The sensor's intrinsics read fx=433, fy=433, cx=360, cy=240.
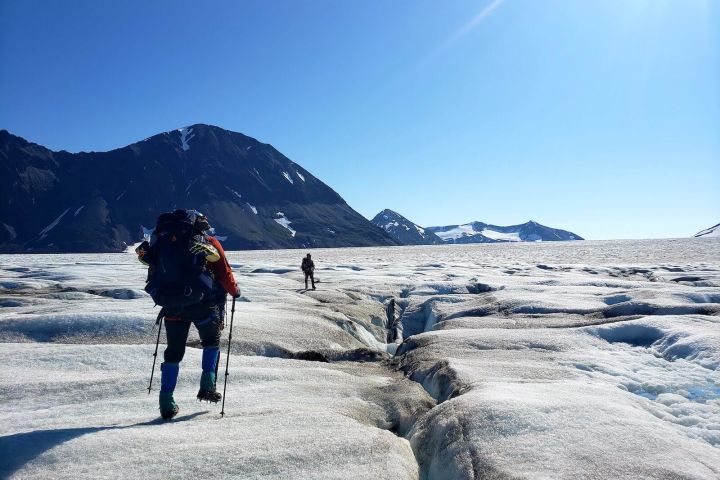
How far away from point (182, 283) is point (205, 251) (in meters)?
0.46

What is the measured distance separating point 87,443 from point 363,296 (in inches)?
688

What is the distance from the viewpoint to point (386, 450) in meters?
4.52

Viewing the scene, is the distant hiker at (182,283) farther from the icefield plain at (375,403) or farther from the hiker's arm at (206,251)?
the icefield plain at (375,403)

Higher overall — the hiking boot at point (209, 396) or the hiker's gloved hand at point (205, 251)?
the hiker's gloved hand at point (205, 251)

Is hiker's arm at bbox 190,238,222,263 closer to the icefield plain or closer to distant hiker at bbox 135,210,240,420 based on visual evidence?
distant hiker at bbox 135,210,240,420

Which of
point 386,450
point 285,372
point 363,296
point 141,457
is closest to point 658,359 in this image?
point 386,450

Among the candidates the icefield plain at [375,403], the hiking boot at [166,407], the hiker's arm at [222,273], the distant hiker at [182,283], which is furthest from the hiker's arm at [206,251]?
the icefield plain at [375,403]

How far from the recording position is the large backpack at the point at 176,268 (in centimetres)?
517

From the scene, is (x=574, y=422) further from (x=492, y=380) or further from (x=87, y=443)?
(x=87, y=443)

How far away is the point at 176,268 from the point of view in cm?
519

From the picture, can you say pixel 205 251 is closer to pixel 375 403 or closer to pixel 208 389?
pixel 208 389

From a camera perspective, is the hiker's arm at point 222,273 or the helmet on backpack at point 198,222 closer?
the helmet on backpack at point 198,222

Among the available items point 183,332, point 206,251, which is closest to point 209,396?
point 183,332

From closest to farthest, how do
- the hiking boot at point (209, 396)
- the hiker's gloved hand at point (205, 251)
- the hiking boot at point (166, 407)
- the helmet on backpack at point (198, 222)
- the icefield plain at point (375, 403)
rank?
the icefield plain at point (375, 403) → the hiking boot at point (166, 407) → the hiker's gloved hand at point (205, 251) → the helmet on backpack at point (198, 222) → the hiking boot at point (209, 396)
